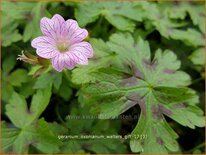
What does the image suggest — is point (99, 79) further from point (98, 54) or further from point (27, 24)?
point (27, 24)

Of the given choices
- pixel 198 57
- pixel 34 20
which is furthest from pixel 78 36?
pixel 198 57

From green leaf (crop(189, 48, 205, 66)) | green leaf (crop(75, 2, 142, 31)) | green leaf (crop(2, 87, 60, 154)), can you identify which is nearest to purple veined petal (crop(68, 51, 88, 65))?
green leaf (crop(2, 87, 60, 154))

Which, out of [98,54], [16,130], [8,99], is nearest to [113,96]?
[98,54]

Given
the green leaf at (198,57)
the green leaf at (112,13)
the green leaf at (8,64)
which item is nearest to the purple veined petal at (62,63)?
the green leaf at (112,13)

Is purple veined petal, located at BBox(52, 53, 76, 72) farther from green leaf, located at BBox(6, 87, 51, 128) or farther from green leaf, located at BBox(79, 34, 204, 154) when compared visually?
green leaf, located at BBox(6, 87, 51, 128)

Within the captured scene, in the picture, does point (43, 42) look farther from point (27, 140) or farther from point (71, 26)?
point (27, 140)

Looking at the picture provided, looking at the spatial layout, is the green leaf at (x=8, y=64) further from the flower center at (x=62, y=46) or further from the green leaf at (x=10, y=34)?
the flower center at (x=62, y=46)
